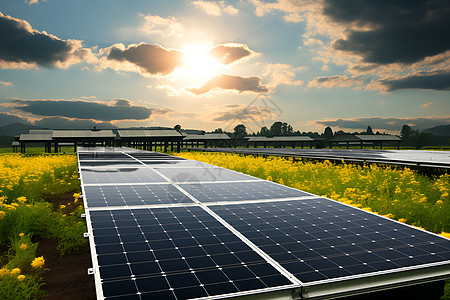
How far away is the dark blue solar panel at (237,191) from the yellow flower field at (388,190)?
1.93m

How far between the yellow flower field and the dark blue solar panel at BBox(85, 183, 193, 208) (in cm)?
476

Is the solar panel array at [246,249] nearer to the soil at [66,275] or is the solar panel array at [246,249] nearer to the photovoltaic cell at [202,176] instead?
the soil at [66,275]

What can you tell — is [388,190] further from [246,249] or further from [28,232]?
[28,232]

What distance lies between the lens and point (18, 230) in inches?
353

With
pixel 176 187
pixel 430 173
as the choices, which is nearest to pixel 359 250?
pixel 176 187

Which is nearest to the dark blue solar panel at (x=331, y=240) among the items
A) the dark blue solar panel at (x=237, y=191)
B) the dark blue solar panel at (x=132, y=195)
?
the dark blue solar panel at (x=237, y=191)

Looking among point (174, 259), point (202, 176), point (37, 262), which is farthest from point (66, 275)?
point (202, 176)

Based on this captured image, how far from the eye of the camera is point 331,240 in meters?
4.66

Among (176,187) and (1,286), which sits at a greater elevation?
(176,187)

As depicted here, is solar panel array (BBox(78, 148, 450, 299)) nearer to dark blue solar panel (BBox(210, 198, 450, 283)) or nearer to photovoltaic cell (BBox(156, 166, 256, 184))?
dark blue solar panel (BBox(210, 198, 450, 283))

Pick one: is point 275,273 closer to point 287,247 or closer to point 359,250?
point 287,247

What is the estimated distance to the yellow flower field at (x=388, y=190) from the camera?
9.27 m

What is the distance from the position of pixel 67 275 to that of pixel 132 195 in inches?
95.4

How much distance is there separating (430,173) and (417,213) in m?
8.12
